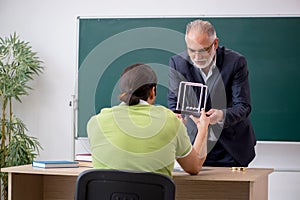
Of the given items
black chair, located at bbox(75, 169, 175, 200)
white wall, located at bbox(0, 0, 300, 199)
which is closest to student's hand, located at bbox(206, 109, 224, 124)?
black chair, located at bbox(75, 169, 175, 200)

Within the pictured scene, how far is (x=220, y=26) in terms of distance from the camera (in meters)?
→ 4.53

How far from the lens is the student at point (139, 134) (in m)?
2.19

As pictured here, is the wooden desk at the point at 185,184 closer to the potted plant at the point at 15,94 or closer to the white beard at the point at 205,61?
the white beard at the point at 205,61

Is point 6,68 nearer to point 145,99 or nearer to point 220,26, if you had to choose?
point 220,26

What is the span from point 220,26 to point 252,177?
7.64ft

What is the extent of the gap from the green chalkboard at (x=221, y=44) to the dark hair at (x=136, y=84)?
2.22 m

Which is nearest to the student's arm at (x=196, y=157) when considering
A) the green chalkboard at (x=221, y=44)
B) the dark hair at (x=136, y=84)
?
the dark hair at (x=136, y=84)

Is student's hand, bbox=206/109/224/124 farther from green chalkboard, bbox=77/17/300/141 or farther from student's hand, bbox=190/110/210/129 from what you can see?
green chalkboard, bbox=77/17/300/141

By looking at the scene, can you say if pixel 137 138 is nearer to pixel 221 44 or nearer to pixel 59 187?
pixel 59 187

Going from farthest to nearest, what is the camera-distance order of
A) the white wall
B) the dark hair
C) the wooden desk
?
1. the white wall
2. the wooden desk
3. the dark hair

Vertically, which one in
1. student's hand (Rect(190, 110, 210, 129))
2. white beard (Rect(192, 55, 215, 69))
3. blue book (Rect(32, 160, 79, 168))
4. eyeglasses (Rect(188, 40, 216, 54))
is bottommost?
blue book (Rect(32, 160, 79, 168))

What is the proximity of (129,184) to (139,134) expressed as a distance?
24 cm

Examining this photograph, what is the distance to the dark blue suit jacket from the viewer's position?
2994mm

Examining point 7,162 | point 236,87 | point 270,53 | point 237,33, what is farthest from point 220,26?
point 7,162
